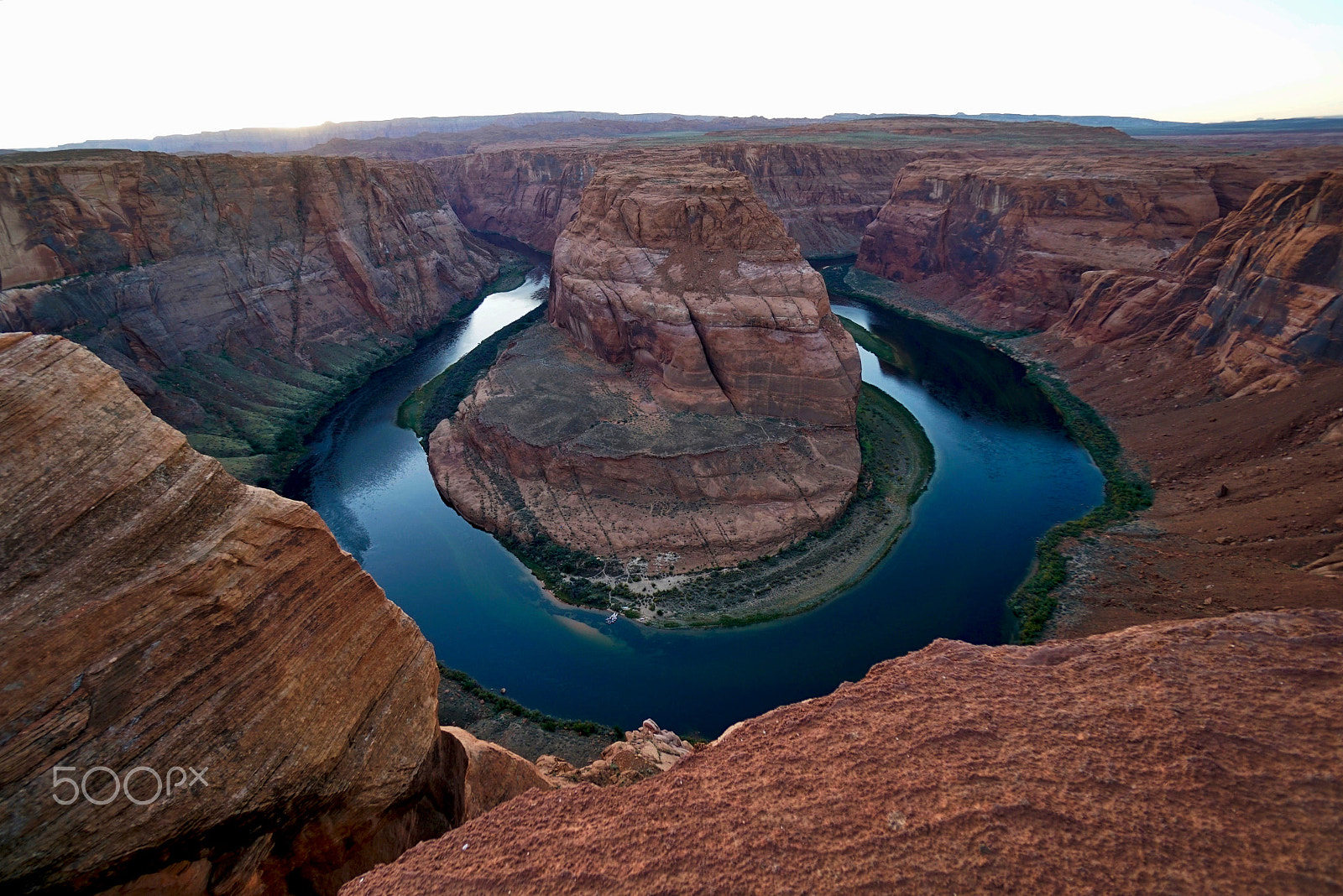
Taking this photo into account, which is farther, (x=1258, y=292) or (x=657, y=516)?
(x=1258, y=292)

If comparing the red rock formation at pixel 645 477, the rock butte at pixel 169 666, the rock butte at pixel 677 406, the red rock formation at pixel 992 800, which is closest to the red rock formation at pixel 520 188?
the rock butte at pixel 677 406

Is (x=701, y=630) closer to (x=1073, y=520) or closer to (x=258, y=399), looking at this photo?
(x=1073, y=520)

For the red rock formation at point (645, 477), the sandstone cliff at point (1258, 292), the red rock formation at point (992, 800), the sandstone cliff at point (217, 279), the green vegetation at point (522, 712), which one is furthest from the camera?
the sandstone cliff at point (217, 279)

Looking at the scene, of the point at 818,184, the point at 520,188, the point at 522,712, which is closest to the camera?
the point at 522,712

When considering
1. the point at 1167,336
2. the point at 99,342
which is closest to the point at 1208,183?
the point at 1167,336

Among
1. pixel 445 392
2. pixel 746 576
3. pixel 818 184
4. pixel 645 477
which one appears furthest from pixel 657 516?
pixel 818 184

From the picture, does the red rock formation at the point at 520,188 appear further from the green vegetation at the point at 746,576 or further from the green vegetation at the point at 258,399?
the green vegetation at the point at 746,576
